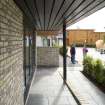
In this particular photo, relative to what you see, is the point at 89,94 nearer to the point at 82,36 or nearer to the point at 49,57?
the point at 49,57

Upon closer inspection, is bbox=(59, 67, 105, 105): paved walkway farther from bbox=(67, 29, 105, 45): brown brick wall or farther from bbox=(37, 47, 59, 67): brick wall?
bbox=(67, 29, 105, 45): brown brick wall

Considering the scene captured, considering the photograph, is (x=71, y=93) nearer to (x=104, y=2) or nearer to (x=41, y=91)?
(x=41, y=91)

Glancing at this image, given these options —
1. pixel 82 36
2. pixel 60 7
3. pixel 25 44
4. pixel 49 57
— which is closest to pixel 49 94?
pixel 25 44

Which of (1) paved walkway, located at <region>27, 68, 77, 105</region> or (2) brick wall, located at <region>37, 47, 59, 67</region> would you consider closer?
Answer: (1) paved walkway, located at <region>27, 68, 77, 105</region>

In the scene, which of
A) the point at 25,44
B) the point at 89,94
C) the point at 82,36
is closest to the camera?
the point at 25,44

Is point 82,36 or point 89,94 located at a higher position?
point 82,36

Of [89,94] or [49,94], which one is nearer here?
[89,94]

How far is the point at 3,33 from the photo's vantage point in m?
4.56

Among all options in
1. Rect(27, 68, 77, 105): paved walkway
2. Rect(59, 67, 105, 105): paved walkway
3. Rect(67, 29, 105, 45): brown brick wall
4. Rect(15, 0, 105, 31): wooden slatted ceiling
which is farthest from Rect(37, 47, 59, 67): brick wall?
Rect(67, 29, 105, 45): brown brick wall

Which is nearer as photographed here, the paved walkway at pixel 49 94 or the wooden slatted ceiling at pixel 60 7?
the wooden slatted ceiling at pixel 60 7

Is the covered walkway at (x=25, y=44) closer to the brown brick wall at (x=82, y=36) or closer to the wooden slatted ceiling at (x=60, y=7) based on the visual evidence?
the wooden slatted ceiling at (x=60, y=7)

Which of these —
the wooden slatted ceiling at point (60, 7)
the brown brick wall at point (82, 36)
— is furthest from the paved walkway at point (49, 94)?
the brown brick wall at point (82, 36)

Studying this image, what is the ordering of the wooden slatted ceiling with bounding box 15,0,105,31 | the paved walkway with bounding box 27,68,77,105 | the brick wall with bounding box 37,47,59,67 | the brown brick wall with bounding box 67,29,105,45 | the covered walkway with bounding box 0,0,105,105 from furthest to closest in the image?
the brown brick wall with bounding box 67,29,105,45 < the brick wall with bounding box 37,47,59,67 < the paved walkway with bounding box 27,68,77,105 < the wooden slatted ceiling with bounding box 15,0,105,31 < the covered walkway with bounding box 0,0,105,105

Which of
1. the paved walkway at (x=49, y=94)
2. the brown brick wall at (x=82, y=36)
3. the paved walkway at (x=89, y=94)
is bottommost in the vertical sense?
the paved walkway at (x=49, y=94)
